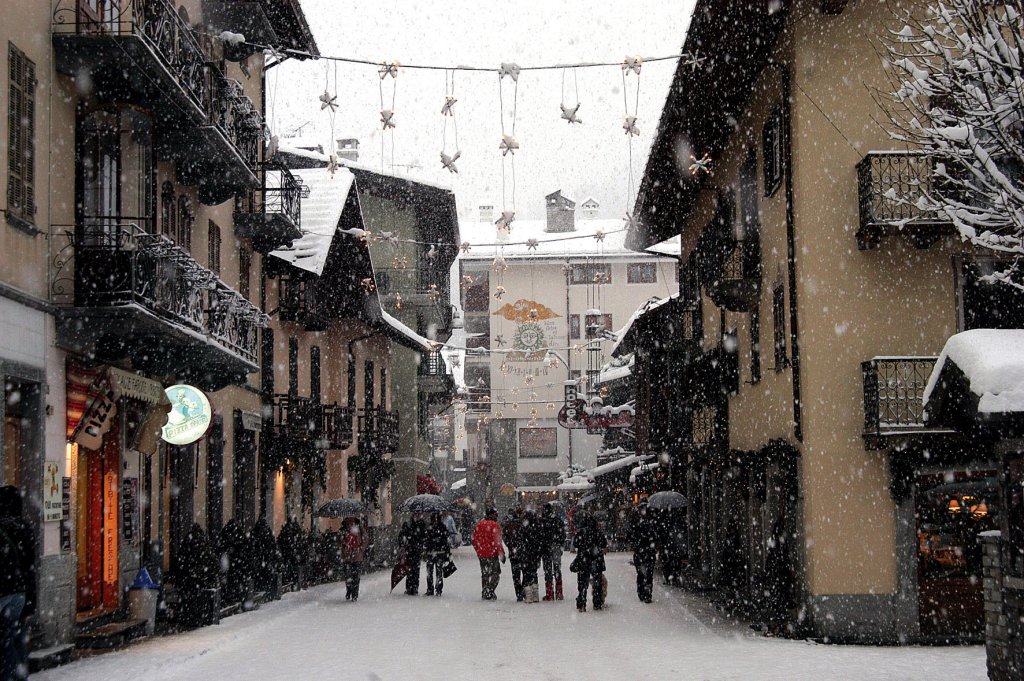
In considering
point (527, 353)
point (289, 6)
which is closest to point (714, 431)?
point (289, 6)

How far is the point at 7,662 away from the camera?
1075 cm

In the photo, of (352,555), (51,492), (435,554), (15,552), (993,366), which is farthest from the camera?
(435,554)

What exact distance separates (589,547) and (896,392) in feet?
22.3

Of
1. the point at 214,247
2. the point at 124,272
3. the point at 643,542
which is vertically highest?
the point at 214,247

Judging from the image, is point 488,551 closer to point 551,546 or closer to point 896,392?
point 551,546

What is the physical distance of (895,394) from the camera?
57.9 feet

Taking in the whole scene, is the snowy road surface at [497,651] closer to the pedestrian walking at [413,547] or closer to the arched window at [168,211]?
the pedestrian walking at [413,547]

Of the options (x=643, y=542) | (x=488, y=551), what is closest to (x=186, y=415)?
(x=488, y=551)

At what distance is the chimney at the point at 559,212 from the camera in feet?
245

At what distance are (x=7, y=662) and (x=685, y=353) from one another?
21816mm

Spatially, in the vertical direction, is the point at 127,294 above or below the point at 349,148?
below

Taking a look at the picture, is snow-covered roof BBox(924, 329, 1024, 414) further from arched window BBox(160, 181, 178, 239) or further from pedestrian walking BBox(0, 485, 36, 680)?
arched window BBox(160, 181, 178, 239)

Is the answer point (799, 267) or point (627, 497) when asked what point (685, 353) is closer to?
point (799, 267)

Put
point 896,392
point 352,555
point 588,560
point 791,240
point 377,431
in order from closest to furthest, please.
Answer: point 896,392 < point 791,240 < point 588,560 < point 352,555 < point 377,431
